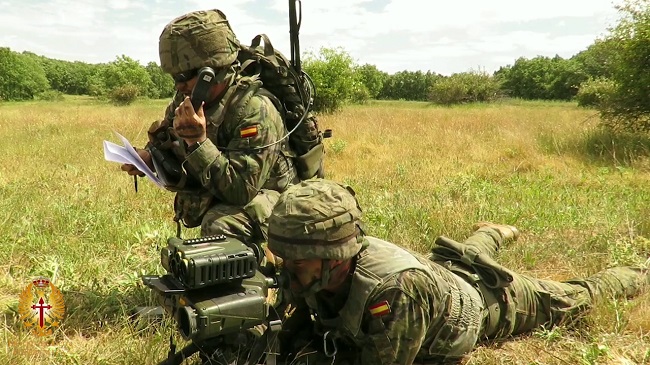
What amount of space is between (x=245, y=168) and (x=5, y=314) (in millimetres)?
1865

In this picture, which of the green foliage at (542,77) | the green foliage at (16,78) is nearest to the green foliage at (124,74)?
the green foliage at (16,78)

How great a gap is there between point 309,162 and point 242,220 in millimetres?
743

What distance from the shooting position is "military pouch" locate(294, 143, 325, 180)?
3613 millimetres

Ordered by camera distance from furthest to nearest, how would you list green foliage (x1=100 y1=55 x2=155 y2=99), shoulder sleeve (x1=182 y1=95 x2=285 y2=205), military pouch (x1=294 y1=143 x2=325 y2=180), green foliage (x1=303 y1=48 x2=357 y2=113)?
1. green foliage (x1=100 y1=55 x2=155 y2=99)
2. green foliage (x1=303 y1=48 x2=357 y2=113)
3. military pouch (x1=294 y1=143 x2=325 y2=180)
4. shoulder sleeve (x1=182 y1=95 x2=285 y2=205)

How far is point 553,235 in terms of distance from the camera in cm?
491

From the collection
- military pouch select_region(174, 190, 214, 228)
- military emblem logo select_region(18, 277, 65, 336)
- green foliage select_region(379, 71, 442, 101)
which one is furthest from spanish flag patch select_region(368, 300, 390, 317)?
green foliage select_region(379, 71, 442, 101)

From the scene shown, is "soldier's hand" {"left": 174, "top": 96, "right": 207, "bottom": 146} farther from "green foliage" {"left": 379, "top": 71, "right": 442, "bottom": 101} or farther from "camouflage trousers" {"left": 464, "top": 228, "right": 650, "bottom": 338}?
"green foliage" {"left": 379, "top": 71, "right": 442, "bottom": 101}

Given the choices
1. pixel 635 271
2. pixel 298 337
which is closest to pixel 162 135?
pixel 298 337

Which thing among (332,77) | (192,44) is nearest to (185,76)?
(192,44)

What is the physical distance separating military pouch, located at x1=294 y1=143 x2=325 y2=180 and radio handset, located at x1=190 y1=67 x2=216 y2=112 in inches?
39.5

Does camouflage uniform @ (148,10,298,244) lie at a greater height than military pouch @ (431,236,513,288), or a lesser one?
greater

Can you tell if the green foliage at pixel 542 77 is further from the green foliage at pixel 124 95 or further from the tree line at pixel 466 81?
the green foliage at pixel 124 95

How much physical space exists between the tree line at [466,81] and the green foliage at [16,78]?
0.11 m

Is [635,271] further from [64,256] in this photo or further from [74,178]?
[74,178]
